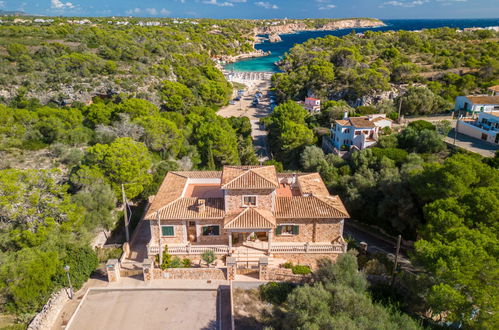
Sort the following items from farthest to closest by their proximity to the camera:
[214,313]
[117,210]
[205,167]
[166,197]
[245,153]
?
[245,153]
[205,167]
[117,210]
[166,197]
[214,313]

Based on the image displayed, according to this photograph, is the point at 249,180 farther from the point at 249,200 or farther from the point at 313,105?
the point at 313,105

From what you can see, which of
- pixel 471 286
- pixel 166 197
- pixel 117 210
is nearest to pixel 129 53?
pixel 117 210

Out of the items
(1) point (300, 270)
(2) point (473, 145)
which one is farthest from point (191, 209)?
(2) point (473, 145)

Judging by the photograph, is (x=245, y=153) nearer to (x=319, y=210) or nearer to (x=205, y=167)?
(x=205, y=167)

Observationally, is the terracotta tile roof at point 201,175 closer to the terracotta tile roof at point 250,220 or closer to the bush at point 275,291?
the terracotta tile roof at point 250,220

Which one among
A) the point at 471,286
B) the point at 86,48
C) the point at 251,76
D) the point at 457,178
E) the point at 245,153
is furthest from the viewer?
the point at 251,76

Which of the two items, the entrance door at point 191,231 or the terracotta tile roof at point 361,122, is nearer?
the entrance door at point 191,231

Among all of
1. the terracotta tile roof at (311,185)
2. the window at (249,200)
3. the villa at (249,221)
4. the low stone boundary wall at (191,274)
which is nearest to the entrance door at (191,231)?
the villa at (249,221)
